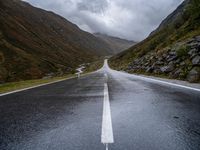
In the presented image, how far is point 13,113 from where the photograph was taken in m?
5.38

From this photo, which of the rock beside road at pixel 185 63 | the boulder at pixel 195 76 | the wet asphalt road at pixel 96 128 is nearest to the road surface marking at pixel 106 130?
the wet asphalt road at pixel 96 128

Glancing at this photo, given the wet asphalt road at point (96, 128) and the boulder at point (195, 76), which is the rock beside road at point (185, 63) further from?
the wet asphalt road at point (96, 128)

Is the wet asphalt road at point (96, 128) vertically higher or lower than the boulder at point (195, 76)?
lower

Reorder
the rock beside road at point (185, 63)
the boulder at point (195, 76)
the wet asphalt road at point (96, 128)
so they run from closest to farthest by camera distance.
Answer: the wet asphalt road at point (96, 128) < the boulder at point (195, 76) < the rock beside road at point (185, 63)

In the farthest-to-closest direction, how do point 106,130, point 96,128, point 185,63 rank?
point 185,63, point 96,128, point 106,130

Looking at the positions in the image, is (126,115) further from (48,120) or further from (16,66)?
(16,66)

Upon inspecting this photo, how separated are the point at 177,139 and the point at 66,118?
7.66ft

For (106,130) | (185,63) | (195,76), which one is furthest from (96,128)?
(185,63)

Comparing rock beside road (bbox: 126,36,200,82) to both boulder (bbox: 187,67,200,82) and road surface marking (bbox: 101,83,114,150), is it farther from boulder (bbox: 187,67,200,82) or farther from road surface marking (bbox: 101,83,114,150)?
road surface marking (bbox: 101,83,114,150)

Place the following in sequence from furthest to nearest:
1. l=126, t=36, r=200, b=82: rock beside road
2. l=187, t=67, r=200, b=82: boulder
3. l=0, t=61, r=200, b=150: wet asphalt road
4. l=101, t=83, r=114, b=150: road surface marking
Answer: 1. l=126, t=36, r=200, b=82: rock beside road
2. l=187, t=67, r=200, b=82: boulder
3. l=101, t=83, r=114, b=150: road surface marking
4. l=0, t=61, r=200, b=150: wet asphalt road

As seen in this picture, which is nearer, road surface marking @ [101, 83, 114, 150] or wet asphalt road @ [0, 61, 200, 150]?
wet asphalt road @ [0, 61, 200, 150]

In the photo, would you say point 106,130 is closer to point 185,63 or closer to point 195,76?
point 195,76

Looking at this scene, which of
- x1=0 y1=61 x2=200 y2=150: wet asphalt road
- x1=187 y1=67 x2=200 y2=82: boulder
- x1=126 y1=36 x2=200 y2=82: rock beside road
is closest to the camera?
x1=0 y1=61 x2=200 y2=150: wet asphalt road

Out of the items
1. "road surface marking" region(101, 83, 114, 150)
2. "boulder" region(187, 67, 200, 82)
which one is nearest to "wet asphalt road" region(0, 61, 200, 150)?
"road surface marking" region(101, 83, 114, 150)
